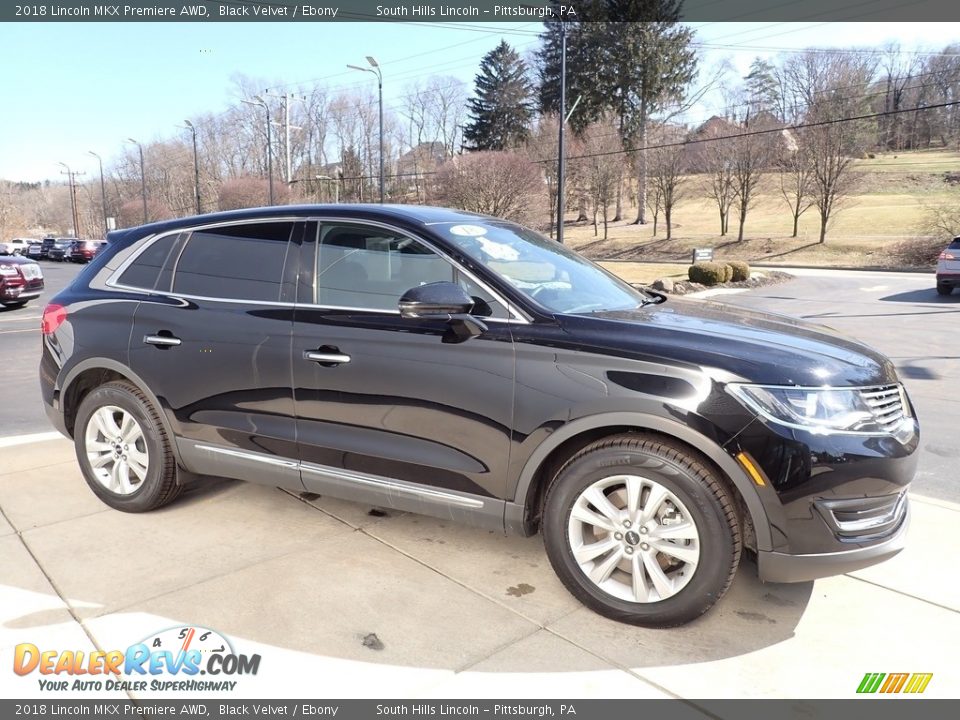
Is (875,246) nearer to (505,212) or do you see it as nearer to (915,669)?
(505,212)

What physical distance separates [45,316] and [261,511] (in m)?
1.81

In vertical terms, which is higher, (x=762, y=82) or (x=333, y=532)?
(x=762, y=82)

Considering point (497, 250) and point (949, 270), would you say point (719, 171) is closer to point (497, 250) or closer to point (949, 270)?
point (949, 270)

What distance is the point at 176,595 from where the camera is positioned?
10.5 feet

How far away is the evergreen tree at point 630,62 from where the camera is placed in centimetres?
5338

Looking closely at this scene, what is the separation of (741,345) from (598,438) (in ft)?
2.28

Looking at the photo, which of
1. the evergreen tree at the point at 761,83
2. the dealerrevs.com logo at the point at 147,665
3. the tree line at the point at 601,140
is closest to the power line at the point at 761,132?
the tree line at the point at 601,140

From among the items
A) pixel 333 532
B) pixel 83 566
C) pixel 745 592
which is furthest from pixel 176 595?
pixel 745 592

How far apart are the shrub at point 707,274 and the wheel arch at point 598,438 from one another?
20.9 meters

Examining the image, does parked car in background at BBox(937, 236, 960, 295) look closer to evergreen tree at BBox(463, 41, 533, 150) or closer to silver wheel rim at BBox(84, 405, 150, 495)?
silver wheel rim at BBox(84, 405, 150, 495)

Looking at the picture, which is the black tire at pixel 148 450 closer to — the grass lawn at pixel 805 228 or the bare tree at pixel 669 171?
the grass lawn at pixel 805 228

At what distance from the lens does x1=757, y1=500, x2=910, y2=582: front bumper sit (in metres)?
2.69

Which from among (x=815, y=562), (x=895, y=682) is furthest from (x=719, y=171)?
(x=895, y=682)

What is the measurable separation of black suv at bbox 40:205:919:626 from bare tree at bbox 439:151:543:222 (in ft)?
98.4
